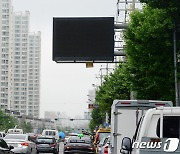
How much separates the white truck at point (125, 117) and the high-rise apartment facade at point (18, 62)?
5514 inches

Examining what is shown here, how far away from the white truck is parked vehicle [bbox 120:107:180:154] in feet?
27.4

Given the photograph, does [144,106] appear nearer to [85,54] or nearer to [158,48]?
[158,48]

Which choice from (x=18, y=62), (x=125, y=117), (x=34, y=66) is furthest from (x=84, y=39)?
(x=34, y=66)

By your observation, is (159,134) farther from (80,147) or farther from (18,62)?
(18,62)

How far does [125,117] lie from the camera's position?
56.5 ft

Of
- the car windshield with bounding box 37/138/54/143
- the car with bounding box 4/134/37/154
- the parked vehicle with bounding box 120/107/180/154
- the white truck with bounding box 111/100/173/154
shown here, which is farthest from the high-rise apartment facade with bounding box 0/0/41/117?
the parked vehicle with bounding box 120/107/180/154

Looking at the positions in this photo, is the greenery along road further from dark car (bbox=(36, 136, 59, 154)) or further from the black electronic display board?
dark car (bbox=(36, 136, 59, 154))

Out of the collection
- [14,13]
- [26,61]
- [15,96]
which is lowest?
[15,96]

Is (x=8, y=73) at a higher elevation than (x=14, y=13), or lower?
lower

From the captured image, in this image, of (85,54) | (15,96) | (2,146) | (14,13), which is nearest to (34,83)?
(15,96)

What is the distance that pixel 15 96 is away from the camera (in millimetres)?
180125

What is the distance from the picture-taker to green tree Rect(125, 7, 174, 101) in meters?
23.1

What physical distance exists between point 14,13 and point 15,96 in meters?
27.7

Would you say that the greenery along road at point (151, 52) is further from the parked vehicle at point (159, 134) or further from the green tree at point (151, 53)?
the parked vehicle at point (159, 134)
